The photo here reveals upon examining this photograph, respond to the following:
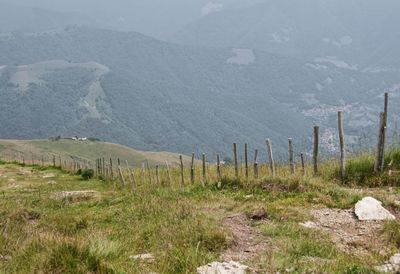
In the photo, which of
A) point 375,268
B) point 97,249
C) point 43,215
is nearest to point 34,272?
point 97,249

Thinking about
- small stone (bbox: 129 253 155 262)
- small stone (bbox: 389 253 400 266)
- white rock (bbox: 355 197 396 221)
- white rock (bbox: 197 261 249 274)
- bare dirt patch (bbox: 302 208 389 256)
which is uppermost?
white rock (bbox: 197 261 249 274)

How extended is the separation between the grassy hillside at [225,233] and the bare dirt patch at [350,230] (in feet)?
0.07

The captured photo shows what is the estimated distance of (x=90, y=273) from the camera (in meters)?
7.32

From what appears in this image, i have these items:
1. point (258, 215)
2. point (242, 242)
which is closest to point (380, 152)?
point (258, 215)

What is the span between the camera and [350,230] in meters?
10.8

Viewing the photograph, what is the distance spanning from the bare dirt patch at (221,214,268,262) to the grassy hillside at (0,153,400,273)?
21 millimetres

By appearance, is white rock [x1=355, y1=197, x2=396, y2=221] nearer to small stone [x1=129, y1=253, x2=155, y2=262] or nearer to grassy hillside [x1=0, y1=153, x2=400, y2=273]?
grassy hillside [x1=0, y1=153, x2=400, y2=273]

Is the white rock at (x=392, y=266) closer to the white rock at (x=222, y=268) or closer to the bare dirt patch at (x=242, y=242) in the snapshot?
the white rock at (x=222, y=268)

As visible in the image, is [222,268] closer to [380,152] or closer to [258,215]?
[258,215]

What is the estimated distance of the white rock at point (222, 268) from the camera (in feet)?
22.9

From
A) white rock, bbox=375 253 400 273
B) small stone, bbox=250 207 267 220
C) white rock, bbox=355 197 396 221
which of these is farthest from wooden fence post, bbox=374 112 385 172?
white rock, bbox=375 253 400 273

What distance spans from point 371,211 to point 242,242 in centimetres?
407

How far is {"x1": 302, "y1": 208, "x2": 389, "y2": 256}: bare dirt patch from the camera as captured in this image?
928 centimetres

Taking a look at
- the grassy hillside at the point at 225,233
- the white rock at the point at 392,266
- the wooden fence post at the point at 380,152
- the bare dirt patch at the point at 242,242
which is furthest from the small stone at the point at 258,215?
the wooden fence post at the point at 380,152
